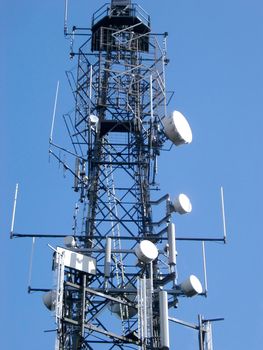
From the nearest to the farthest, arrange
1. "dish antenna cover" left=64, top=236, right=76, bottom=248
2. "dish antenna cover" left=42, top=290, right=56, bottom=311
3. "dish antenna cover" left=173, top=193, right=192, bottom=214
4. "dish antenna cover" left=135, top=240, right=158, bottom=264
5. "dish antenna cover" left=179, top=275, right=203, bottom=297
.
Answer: "dish antenna cover" left=42, top=290, right=56, bottom=311
"dish antenna cover" left=135, top=240, right=158, bottom=264
"dish antenna cover" left=179, top=275, right=203, bottom=297
"dish antenna cover" left=64, top=236, right=76, bottom=248
"dish antenna cover" left=173, top=193, right=192, bottom=214

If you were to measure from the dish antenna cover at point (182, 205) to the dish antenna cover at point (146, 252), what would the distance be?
2192 mm

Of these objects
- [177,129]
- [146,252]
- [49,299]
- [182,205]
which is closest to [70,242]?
[49,299]

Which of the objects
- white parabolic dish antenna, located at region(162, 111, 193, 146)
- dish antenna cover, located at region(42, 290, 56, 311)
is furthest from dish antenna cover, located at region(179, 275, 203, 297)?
white parabolic dish antenna, located at region(162, 111, 193, 146)

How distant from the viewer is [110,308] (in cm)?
2808

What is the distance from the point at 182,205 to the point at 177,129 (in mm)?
2277

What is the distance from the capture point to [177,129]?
92.8ft

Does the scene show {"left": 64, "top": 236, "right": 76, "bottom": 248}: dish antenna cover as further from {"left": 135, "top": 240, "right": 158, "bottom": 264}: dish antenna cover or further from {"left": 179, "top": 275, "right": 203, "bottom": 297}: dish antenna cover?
{"left": 179, "top": 275, "right": 203, "bottom": 297}: dish antenna cover

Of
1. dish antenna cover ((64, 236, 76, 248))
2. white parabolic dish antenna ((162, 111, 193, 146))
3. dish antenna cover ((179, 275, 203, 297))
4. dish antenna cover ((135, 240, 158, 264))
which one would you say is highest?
white parabolic dish antenna ((162, 111, 193, 146))

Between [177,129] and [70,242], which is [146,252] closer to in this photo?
[70,242]

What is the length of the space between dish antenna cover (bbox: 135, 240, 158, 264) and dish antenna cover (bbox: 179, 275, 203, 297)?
1319 millimetres

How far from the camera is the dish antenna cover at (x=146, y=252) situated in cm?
2597

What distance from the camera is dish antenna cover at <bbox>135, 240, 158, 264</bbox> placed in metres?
26.0

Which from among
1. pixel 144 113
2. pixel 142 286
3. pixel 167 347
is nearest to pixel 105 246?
pixel 142 286

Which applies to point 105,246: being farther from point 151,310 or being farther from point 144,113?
point 144,113
